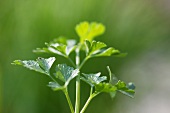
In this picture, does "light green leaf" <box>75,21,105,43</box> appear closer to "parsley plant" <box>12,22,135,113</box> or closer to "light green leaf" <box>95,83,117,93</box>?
"parsley plant" <box>12,22,135,113</box>

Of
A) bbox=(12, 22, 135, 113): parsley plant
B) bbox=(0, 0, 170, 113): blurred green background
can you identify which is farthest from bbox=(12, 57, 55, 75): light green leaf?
bbox=(0, 0, 170, 113): blurred green background

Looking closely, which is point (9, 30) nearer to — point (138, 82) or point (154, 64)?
point (138, 82)

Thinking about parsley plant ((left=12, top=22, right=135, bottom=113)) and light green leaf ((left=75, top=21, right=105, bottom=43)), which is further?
light green leaf ((left=75, top=21, right=105, bottom=43))

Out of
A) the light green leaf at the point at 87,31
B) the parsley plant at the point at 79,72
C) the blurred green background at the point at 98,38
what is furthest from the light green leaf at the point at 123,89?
the blurred green background at the point at 98,38

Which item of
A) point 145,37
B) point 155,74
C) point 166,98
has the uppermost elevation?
point 145,37

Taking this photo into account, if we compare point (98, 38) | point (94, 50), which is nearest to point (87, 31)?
point (94, 50)

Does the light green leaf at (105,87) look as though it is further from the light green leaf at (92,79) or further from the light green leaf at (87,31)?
the light green leaf at (87,31)

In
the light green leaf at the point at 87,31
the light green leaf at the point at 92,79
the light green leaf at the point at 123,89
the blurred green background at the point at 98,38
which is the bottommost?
the light green leaf at the point at 123,89

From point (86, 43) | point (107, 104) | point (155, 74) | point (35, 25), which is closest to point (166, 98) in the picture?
point (155, 74)
